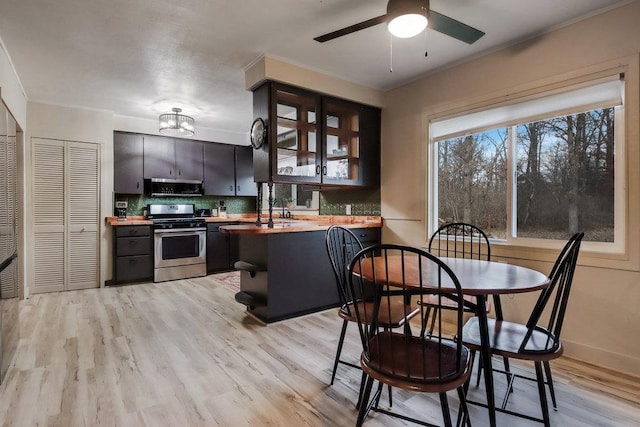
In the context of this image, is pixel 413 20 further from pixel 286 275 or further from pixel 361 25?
pixel 286 275

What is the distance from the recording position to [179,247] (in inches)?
198

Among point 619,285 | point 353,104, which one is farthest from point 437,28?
point 619,285

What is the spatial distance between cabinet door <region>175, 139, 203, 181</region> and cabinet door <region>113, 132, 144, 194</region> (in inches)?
21.5

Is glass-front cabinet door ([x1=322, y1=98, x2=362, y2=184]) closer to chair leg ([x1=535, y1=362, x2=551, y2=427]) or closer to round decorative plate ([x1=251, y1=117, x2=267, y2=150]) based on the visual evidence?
round decorative plate ([x1=251, y1=117, x2=267, y2=150])

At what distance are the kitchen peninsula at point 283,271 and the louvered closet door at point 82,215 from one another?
256 cm

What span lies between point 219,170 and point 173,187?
2.66 feet

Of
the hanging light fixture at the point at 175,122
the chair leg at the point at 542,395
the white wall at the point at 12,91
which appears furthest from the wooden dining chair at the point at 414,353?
the hanging light fixture at the point at 175,122

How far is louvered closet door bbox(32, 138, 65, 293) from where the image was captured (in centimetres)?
423

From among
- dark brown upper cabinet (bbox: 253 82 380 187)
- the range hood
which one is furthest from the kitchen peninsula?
the range hood

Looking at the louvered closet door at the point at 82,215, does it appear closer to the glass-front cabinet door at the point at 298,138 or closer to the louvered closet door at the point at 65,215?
the louvered closet door at the point at 65,215

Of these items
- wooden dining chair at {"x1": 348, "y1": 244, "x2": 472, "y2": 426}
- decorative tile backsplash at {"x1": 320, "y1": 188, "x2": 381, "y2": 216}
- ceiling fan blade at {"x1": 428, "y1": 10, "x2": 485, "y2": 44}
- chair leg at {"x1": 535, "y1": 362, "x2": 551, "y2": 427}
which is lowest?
chair leg at {"x1": 535, "y1": 362, "x2": 551, "y2": 427}

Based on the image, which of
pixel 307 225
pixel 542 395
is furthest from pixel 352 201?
pixel 542 395

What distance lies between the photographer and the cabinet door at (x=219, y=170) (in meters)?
5.71

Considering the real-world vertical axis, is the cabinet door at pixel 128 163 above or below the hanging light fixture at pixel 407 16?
below
